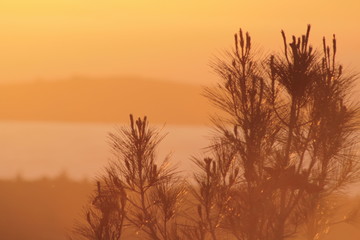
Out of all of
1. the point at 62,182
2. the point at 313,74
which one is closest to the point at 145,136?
the point at 313,74

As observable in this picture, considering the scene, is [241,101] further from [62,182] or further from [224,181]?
[62,182]

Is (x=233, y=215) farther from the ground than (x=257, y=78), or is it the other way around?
(x=257, y=78)

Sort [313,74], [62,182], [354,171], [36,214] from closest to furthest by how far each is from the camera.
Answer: [313,74] → [354,171] → [36,214] → [62,182]

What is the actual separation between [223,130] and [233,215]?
1.07m

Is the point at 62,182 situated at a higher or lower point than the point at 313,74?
higher

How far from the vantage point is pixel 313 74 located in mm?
11555

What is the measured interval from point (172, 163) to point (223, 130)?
0.76 metres

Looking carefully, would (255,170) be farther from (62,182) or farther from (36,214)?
(62,182)

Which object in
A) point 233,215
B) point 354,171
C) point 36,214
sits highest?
point 36,214

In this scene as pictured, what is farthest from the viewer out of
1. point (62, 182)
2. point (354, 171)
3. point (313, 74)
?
point (62, 182)

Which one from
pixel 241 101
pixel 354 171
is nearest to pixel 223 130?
pixel 241 101

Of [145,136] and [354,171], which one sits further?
[354,171]

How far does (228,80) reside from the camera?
12.1 meters

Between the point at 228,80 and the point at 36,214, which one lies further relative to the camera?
the point at 36,214
